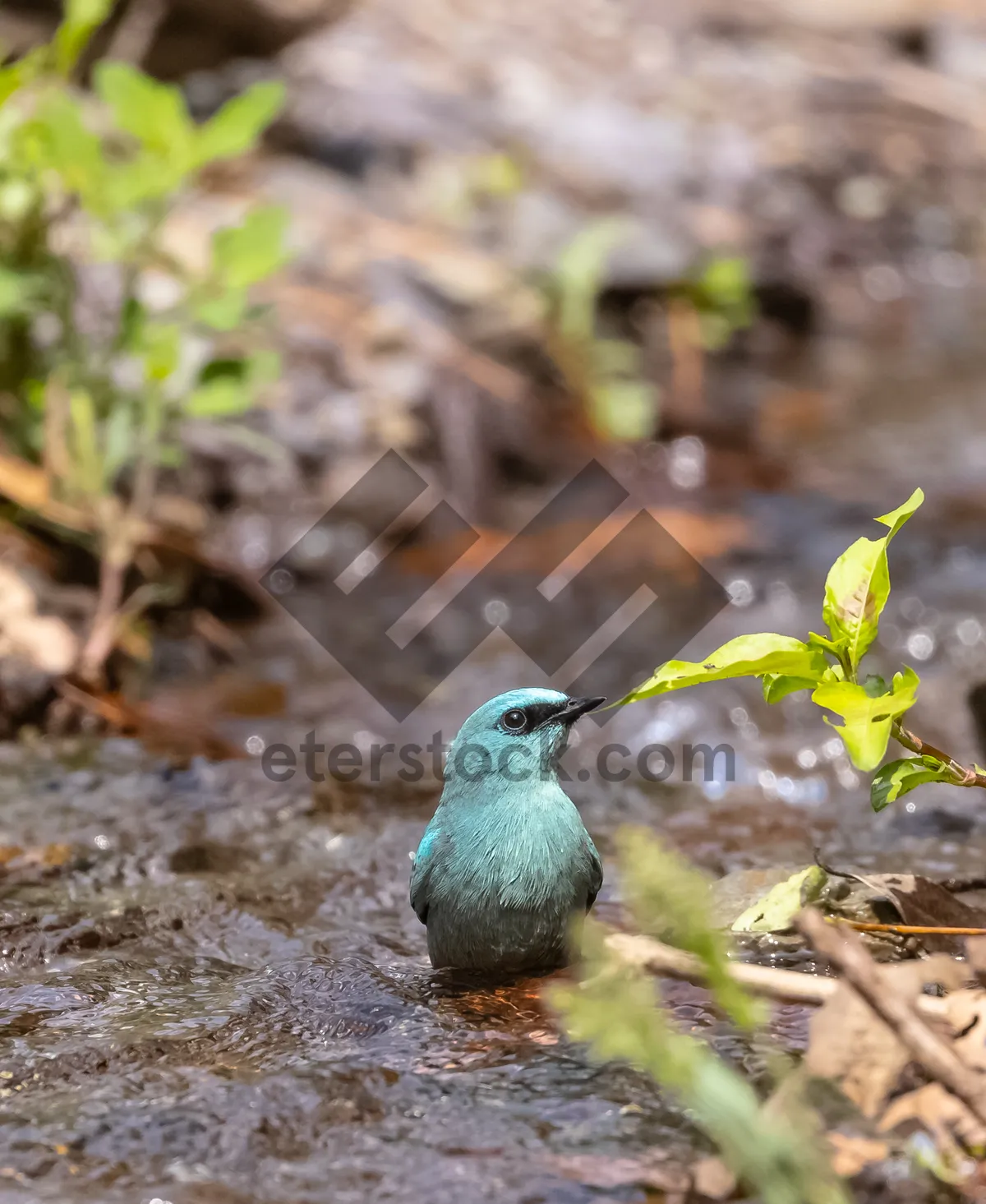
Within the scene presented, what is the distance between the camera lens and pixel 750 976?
2258 mm

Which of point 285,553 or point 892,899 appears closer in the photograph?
point 892,899

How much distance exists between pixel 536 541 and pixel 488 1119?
5.90 metres

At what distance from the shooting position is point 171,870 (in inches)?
156

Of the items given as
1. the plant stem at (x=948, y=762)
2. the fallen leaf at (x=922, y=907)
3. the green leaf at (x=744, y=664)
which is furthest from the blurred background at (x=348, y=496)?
the green leaf at (x=744, y=664)

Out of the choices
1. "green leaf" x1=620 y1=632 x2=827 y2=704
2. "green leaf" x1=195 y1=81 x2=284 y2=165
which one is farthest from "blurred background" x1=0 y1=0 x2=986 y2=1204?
"green leaf" x1=620 y1=632 x2=827 y2=704

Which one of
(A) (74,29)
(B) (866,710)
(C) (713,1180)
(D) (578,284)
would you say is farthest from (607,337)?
(C) (713,1180)

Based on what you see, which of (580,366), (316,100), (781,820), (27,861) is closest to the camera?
(27,861)

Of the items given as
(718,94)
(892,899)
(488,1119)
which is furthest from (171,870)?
(718,94)

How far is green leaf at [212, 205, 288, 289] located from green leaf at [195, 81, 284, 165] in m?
0.31

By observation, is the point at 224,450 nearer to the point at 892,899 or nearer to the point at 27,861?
the point at 27,861

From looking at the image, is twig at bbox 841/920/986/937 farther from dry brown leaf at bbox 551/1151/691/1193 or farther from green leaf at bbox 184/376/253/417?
green leaf at bbox 184/376/253/417

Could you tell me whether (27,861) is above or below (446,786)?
below

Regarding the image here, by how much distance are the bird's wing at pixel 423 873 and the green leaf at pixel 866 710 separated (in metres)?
1.15

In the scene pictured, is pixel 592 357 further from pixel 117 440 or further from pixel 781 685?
pixel 781 685
